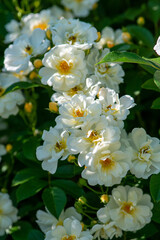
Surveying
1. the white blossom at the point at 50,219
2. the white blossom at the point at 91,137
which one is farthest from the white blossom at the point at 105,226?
the white blossom at the point at 91,137

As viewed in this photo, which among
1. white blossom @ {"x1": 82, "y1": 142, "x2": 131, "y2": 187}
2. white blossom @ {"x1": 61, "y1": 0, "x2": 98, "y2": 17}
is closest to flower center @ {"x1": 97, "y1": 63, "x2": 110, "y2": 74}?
white blossom @ {"x1": 82, "y1": 142, "x2": 131, "y2": 187}

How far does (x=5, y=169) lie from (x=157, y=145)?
31.0 inches

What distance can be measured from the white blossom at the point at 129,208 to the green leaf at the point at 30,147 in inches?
14.0

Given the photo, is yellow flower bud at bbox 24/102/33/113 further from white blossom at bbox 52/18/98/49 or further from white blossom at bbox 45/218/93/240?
white blossom at bbox 45/218/93/240

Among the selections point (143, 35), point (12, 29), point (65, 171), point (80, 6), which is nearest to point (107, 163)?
point (65, 171)

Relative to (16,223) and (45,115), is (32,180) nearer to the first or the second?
(16,223)

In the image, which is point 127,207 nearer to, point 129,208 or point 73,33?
point 129,208

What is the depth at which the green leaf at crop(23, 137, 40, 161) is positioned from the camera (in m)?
1.37

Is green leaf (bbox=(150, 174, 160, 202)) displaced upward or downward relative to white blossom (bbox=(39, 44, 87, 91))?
downward

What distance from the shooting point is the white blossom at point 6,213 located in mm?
1423

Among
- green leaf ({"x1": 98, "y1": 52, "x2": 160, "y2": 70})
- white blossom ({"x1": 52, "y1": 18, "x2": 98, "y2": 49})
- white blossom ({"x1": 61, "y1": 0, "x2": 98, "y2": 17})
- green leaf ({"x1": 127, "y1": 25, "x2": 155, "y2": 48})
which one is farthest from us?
white blossom ({"x1": 61, "y1": 0, "x2": 98, "y2": 17})

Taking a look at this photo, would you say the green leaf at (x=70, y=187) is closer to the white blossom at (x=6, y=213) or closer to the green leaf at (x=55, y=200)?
the green leaf at (x=55, y=200)

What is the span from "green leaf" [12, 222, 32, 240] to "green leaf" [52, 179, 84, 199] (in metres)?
0.25

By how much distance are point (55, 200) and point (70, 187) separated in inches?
4.1
